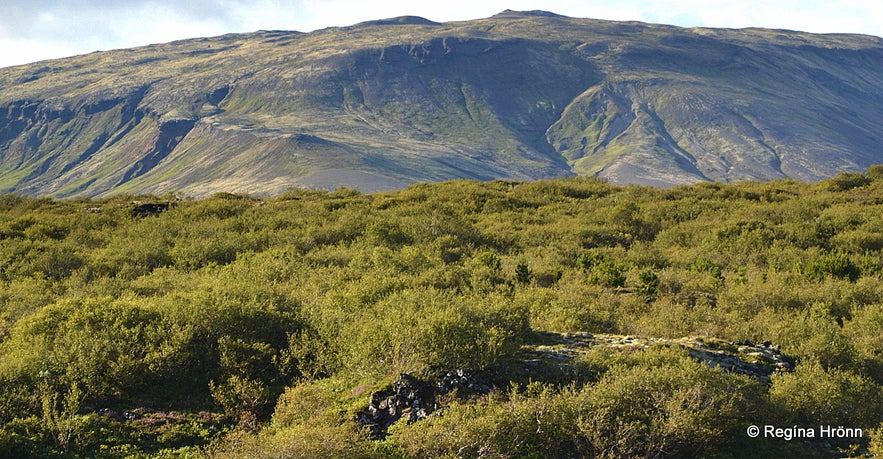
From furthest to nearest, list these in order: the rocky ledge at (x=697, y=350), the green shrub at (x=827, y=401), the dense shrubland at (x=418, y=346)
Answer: the rocky ledge at (x=697, y=350) → the green shrub at (x=827, y=401) → the dense shrubland at (x=418, y=346)

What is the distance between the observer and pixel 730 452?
811cm

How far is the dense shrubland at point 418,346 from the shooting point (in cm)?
791

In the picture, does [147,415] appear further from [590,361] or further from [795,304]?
[795,304]

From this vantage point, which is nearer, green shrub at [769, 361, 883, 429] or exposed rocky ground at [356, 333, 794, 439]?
exposed rocky ground at [356, 333, 794, 439]

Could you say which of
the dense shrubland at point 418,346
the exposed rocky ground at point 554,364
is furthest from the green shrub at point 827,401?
the exposed rocky ground at point 554,364

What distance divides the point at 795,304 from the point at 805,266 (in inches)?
158

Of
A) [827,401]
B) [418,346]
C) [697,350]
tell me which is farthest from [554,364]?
[827,401]

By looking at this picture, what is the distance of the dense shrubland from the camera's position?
26.0 feet

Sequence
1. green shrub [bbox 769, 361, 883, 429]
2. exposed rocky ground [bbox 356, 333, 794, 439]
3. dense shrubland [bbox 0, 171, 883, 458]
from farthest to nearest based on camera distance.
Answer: green shrub [bbox 769, 361, 883, 429] < exposed rocky ground [bbox 356, 333, 794, 439] < dense shrubland [bbox 0, 171, 883, 458]

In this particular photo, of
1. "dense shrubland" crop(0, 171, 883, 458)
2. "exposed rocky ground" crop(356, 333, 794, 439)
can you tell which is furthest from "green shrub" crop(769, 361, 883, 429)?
"exposed rocky ground" crop(356, 333, 794, 439)

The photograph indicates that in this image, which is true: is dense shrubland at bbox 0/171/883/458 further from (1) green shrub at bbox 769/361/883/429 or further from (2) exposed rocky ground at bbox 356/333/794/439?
(2) exposed rocky ground at bbox 356/333/794/439

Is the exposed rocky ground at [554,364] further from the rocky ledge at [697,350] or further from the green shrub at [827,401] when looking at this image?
the green shrub at [827,401]

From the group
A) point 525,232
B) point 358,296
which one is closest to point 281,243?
point 525,232

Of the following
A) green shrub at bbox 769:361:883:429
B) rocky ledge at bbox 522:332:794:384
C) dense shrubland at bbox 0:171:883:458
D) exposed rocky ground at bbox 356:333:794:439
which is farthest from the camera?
rocky ledge at bbox 522:332:794:384
